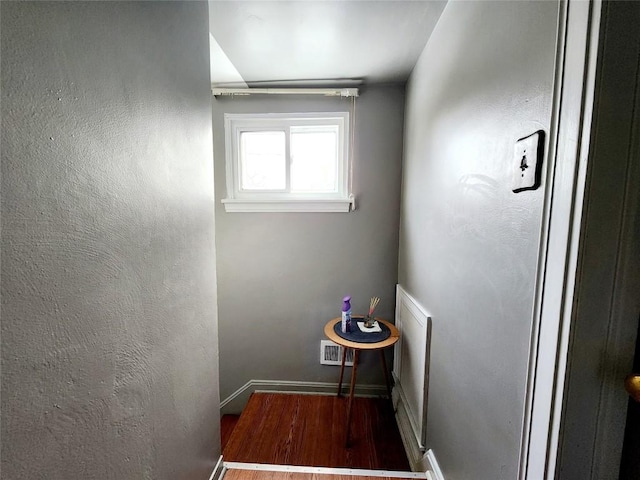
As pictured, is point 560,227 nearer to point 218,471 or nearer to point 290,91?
point 218,471

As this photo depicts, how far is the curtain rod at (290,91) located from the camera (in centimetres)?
193

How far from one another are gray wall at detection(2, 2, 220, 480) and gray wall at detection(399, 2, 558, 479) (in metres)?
0.98

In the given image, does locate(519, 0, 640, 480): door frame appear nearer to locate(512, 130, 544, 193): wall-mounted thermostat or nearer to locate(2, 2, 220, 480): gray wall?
locate(512, 130, 544, 193): wall-mounted thermostat

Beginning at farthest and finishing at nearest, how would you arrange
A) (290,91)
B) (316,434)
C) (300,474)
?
(290,91) → (316,434) → (300,474)

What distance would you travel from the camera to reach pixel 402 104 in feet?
6.47

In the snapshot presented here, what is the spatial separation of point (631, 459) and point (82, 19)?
146 centimetres

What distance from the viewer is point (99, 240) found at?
55 centimetres

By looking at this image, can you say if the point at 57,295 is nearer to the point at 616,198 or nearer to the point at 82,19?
the point at 82,19

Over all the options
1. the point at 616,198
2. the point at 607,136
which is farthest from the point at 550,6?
the point at 616,198

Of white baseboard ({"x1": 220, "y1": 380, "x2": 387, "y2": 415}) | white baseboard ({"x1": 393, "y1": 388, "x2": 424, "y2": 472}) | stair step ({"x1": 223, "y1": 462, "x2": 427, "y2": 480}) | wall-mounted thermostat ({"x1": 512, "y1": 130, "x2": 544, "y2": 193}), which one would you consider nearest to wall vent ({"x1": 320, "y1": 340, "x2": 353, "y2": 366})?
white baseboard ({"x1": 220, "y1": 380, "x2": 387, "y2": 415})

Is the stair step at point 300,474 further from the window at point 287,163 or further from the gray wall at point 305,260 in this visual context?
the window at point 287,163

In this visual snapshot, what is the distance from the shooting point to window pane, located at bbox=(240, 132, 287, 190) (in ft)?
7.02

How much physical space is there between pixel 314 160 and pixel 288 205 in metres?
0.43

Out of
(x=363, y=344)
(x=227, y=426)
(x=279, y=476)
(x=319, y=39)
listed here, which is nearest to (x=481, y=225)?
(x=363, y=344)
